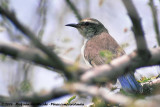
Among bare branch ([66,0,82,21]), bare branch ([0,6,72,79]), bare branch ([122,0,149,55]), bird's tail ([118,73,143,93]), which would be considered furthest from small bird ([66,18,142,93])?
bare branch ([0,6,72,79])

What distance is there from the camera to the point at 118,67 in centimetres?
254

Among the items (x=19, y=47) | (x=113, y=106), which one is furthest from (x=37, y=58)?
(x=113, y=106)

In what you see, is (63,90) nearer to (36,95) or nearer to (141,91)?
(36,95)

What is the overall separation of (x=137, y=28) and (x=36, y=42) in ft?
3.09

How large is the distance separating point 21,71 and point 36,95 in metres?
4.01

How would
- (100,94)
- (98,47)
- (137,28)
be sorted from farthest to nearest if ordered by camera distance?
1. (98,47)
2. (137,28)
3. (100,94)

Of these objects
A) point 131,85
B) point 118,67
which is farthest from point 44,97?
point 131,85

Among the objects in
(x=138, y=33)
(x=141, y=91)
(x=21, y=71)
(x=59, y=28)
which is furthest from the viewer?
(x=59, y=28)

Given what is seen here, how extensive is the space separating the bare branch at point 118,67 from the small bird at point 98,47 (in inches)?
17.5

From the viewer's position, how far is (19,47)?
7.68ft

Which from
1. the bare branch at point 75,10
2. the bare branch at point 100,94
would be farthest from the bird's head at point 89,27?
the bare branch at point 100,94

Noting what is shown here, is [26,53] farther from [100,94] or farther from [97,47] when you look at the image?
[97,47]

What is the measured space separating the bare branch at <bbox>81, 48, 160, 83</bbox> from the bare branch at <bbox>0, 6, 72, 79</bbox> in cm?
21

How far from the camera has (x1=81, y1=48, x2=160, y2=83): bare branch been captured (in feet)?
8.00
